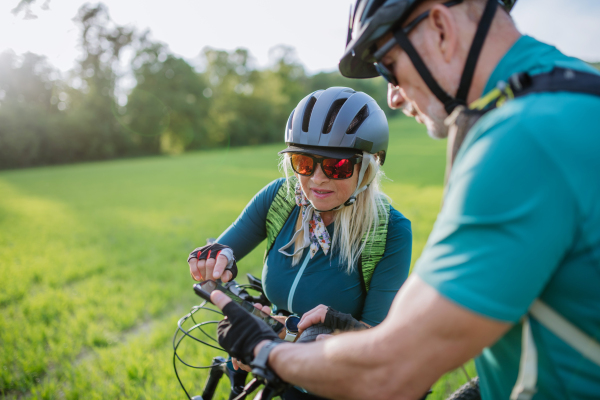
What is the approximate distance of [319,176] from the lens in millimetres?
2672

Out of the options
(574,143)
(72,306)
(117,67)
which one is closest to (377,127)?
(574,143)

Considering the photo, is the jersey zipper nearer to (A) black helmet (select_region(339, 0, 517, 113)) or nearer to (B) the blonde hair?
(B) the blonde hair

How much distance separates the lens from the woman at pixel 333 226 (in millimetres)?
2547

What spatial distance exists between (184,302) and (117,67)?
2864 inches

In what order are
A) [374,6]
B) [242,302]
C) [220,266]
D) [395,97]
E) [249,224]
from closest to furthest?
[374,6] → [395,97] → [242,302] → [220,266] → [249,224]

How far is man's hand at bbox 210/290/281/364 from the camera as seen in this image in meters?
1.55

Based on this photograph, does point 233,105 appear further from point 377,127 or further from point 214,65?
point 377,127

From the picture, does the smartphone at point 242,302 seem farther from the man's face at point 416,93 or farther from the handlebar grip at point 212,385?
the man's face at point 416,93

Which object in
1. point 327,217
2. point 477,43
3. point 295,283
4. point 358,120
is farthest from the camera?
point 327,217

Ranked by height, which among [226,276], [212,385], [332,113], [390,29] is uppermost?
[390,29]

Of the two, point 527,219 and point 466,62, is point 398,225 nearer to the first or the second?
point 466,62

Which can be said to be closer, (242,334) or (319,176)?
(242,334)

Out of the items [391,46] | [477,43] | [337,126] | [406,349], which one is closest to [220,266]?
[337,126]

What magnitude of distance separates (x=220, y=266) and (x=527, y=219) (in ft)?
6.24
